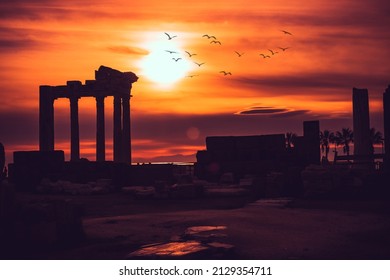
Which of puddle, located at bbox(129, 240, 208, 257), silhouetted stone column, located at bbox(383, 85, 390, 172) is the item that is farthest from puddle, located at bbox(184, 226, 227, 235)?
silhouetted stone column, located at bbox(383, 85, 390, 172)

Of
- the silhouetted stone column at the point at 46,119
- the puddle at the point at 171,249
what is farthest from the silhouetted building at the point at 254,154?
the puddle at the point at 171,249

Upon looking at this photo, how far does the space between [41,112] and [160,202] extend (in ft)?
98.7

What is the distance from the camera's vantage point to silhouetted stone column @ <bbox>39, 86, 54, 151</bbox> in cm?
5353

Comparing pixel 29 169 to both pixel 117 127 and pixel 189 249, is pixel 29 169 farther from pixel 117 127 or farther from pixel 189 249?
pixel 189 249

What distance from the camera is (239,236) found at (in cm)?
1316

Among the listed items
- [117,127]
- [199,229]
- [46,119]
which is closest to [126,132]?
[117,127]

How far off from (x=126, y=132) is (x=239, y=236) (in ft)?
144

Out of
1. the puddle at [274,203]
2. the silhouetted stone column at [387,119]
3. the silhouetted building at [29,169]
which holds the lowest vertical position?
the puddle at [274,203]

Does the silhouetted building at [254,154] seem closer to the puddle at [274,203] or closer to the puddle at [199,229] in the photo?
the puddle at [274,203]

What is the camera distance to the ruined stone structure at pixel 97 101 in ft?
174

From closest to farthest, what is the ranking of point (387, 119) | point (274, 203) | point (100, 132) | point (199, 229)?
point (199, 229) < point (274, 203) < point (387, 119) < point (100, 132)

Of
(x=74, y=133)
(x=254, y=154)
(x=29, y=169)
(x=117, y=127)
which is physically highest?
(x=117, y=127)

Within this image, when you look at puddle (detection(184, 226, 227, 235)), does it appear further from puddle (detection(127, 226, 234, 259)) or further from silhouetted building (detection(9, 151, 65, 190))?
silhouetted building (detection(9, 151, 65, 190))

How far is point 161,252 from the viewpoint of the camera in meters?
11.0
